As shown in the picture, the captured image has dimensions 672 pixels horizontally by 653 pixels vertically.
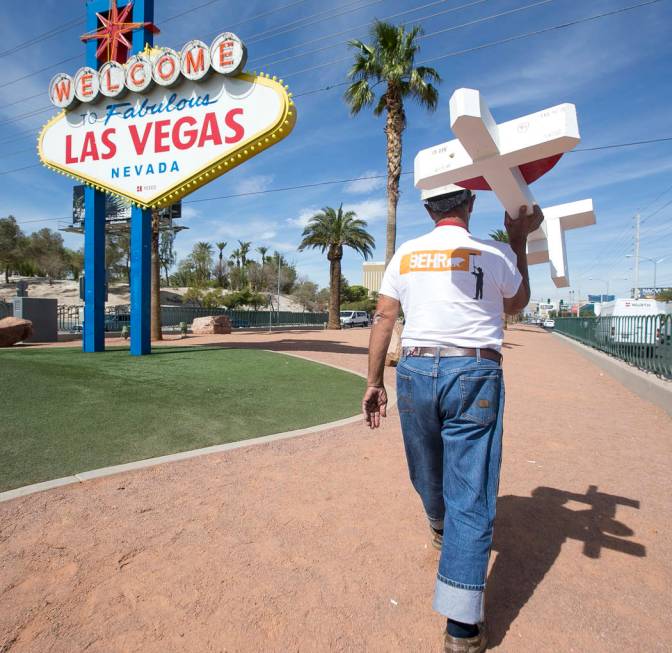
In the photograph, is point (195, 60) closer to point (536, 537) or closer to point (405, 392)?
point (405, 392)

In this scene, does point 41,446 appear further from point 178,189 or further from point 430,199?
point 178,189

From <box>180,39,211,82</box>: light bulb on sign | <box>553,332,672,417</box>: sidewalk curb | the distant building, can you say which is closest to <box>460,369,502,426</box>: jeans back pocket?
<box>553,332,672,417</box>: sidewalk curb

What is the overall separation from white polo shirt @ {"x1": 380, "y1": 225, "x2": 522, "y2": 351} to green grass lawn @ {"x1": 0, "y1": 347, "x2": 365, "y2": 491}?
10.3 ft

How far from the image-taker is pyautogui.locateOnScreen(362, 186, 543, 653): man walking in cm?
192

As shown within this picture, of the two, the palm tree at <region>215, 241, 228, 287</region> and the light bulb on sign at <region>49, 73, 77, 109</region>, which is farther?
the palm tree at <region>215, 241, 228, 287</region>

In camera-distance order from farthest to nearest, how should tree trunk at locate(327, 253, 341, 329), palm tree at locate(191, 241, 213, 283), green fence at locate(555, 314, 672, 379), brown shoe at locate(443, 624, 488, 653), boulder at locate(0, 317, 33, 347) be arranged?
1. palm tree at locate(191, 241, 213, 283)
2. tree trunk at locate(327, 253, 341, 329)
3. boulder at locate(0, 317, 33, 347)
4. green fence at locate(555, 314, 672, 379)
5. brown shoe at locate(443, 624, 488, 653)

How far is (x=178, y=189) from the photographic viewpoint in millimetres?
10875

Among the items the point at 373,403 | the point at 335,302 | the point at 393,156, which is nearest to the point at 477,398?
the point at 373,403

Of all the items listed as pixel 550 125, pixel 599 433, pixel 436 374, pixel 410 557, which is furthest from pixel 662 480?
pixel 550 125

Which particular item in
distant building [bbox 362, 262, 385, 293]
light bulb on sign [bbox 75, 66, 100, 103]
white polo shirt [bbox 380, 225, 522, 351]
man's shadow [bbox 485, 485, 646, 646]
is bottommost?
man's shadow [bbox 485, 485, 646, 646]

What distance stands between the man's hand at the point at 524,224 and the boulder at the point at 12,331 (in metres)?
15.5

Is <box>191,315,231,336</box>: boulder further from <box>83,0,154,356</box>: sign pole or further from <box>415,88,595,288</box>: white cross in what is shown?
<box>415,88,595,288</box>: white cross

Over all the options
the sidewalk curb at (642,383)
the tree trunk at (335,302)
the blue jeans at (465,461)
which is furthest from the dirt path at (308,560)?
the tree trunk at (335,302)

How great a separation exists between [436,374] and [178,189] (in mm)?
10430
